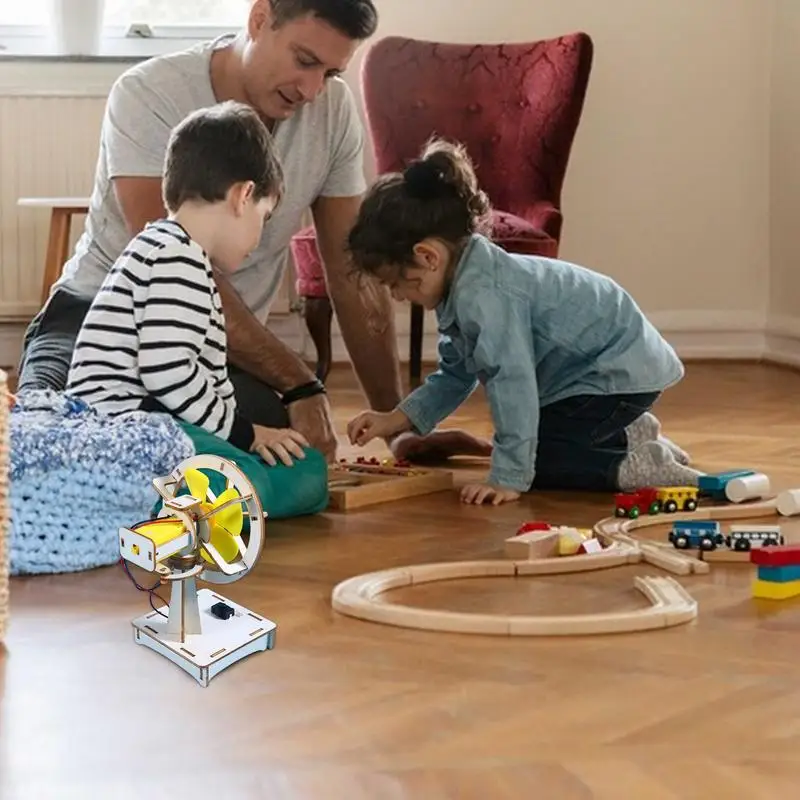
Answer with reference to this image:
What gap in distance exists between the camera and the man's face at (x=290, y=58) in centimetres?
259

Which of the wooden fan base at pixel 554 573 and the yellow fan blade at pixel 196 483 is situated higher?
the yellow fan blade at pixel 196 483

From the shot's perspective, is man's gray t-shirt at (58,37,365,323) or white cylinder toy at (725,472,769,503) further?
man's gray t-shirt at (58,37,365,323)

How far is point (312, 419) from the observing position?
8.79ft

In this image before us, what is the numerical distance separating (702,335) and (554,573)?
10.9 ft

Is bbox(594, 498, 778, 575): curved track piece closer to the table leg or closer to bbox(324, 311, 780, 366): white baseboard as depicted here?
the table leg

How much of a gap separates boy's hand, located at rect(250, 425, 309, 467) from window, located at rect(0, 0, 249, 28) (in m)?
2.96

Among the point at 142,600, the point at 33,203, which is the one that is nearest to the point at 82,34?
the point at 33,203

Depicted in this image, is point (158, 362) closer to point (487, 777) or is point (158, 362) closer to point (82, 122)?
point (487, 777)

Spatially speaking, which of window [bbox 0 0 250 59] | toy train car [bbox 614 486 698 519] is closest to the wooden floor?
toy train car [bbox 614 486 698 519]

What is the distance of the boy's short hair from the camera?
235cm

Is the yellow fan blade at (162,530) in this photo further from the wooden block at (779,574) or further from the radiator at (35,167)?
the radiator at (35,167)

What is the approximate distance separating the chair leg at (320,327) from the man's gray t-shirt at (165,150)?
1.40 m

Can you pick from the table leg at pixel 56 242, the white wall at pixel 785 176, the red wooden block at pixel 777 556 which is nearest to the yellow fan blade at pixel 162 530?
the red wooden block at pixel 777 556

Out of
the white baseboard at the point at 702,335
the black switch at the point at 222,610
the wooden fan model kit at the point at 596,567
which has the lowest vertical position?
the white baseboard at the point at 702,335
